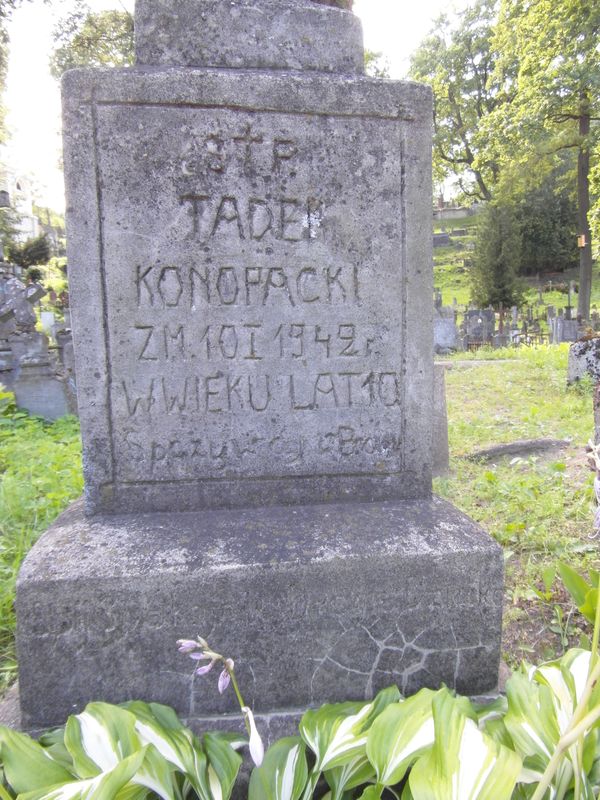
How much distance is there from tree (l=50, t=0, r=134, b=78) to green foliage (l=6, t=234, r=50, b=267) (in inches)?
600

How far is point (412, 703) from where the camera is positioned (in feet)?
4.31

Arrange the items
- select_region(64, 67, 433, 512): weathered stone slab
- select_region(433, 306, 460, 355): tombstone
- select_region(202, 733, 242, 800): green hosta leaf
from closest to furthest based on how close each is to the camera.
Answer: select_region(202, 733, 242, 800): green hosta leaf
select_region(64, 67, 433, 512): weathered stone slab
select_region(433, 306, 460, 355): tombstone

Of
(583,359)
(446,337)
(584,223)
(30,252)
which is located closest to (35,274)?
(30,252)

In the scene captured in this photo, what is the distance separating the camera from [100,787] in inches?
40.2

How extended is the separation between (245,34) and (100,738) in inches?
75.6

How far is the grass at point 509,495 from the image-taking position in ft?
7.20

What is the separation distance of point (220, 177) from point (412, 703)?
1.51 m

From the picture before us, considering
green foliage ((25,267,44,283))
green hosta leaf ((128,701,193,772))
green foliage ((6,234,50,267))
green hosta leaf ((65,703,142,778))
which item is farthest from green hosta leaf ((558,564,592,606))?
green foliage ((6,234,50,267))

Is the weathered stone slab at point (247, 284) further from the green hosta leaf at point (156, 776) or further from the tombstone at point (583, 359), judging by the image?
the tombstone at point (583, 359)

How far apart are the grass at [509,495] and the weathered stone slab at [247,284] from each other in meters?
0.88

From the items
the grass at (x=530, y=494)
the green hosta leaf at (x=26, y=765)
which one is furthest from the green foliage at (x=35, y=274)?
the green hosta leaf at (x=26, y=765)

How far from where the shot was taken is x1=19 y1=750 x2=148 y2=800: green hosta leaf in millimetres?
1019

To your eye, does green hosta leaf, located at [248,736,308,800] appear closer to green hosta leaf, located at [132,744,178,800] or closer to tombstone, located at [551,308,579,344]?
green hosta leaf, located at [132,744,178,800]

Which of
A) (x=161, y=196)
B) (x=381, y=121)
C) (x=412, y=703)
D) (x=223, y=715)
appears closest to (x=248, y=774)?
(x=223, y=715)
